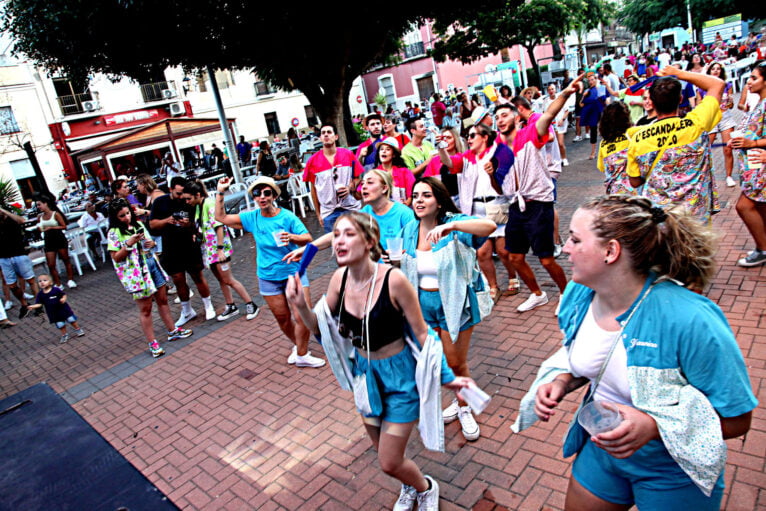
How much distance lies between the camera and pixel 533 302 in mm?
5301

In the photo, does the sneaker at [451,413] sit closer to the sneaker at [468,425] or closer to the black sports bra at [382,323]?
the sneaker at [468,425]

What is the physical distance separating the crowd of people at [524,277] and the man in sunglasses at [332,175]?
0.08 ft

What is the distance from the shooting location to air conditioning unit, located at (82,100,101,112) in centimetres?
2797

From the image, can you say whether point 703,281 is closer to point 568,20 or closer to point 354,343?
point 354,343

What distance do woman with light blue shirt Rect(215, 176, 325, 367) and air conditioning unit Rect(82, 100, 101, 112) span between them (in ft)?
93.7

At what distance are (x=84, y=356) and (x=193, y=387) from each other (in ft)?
8.53

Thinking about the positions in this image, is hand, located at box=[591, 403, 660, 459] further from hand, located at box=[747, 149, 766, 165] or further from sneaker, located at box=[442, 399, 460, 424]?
hand, located at box=[747, 149, 766, 165]

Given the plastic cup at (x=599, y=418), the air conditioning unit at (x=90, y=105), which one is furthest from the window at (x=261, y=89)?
Answer: the plastic cup at (x=599, y=418)

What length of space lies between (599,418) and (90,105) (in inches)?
1300

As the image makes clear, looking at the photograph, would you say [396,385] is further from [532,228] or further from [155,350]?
[155,350]

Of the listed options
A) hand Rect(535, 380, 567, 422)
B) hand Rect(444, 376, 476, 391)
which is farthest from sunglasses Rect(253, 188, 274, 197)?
hand Rect(535, 380, 567, 422)

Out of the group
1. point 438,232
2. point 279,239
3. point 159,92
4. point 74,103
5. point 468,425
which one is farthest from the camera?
point 159,92

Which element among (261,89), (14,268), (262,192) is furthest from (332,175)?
(261,89)

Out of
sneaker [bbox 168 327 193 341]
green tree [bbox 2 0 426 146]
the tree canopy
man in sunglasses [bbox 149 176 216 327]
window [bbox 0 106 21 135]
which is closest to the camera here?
man in sunglasses [bbox 149 176 216 327]
